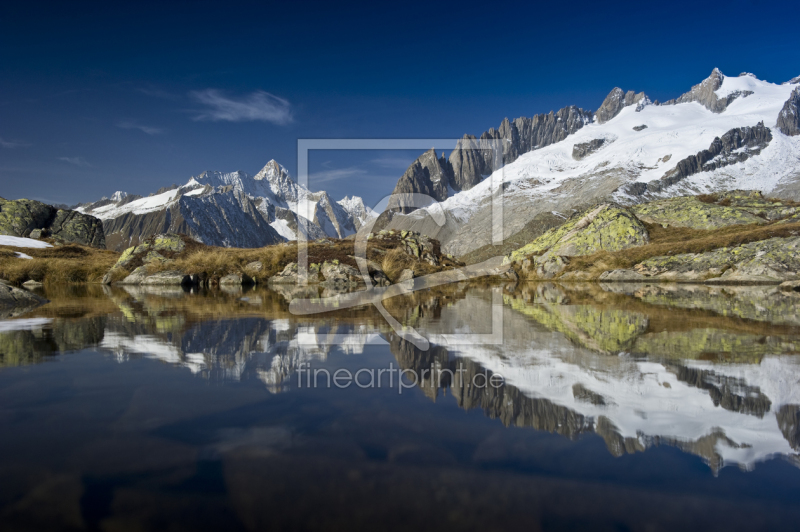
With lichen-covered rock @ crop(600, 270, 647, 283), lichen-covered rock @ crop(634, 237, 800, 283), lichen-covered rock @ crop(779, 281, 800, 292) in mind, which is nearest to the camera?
lichen-covered rock @ crop(779, 281, 800, 292)

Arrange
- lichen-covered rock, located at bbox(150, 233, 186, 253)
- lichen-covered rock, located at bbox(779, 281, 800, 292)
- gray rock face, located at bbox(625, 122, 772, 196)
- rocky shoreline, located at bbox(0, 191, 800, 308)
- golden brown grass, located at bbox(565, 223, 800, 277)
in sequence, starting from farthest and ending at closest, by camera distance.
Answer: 1. gray rock face, located at bbox(625, 122, 772, 196)
2. lichen-covered rock, located at bbox(150, 233, 186, 253)
3. golden brown grass, located at bbox(565, 223, 800, 277)
4. rocky shoreline, located at bbox(0, 191, 800, 308)
5. lichen-covered rock, located at bbox(779, 281, 800, 292)

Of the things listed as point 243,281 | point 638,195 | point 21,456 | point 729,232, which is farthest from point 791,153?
point 21,456

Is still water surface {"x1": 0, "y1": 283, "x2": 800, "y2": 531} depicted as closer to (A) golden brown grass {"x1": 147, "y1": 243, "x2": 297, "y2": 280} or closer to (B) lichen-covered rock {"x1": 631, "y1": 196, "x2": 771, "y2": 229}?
(A) golden brown grass {"x1": 147, "y1": 243, "x2": 297, "y2": 280}

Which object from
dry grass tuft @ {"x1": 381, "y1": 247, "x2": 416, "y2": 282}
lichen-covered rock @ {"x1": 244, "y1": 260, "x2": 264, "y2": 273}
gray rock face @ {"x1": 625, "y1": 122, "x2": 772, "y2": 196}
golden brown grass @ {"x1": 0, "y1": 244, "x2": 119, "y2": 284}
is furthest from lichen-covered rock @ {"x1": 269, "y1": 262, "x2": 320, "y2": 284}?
gray rock face @ {"x1": 625, "y1": 122, "x2": 772, "y2": 196}

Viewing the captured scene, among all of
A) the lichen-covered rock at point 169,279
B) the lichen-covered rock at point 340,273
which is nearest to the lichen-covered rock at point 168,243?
the lichen-covered rock at point 169,279

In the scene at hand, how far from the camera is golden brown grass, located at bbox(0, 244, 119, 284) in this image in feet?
88.4

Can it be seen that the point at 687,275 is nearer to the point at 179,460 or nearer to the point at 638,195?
the point at 179,460

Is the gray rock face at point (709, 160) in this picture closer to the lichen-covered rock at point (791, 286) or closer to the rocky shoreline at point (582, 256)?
the rocky shoreline at point (582, 256)

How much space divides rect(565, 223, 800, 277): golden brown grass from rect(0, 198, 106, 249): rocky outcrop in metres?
52.2

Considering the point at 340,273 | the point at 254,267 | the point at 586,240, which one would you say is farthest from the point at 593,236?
the point at 254,267

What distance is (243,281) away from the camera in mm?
27922

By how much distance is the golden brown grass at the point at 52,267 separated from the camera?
88.4 feet

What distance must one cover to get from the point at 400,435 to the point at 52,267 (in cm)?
3587

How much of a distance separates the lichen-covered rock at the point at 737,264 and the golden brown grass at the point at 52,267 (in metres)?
37.6
